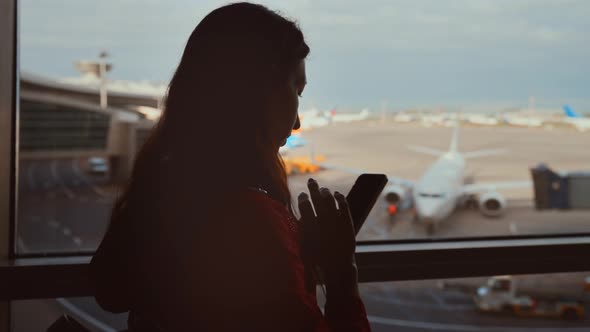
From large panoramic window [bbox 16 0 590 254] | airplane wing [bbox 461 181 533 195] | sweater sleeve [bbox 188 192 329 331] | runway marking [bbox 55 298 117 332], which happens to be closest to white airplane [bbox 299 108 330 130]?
large panoramic window [bbox 16 0 590 254]

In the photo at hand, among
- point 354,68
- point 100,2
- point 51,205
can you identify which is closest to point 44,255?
point 51,205

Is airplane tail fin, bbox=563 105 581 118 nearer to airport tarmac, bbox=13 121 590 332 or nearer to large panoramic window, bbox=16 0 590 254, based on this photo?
large panoramic window, bbox=16 0 590 254

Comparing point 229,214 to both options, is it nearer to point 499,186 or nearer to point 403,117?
point 403,117

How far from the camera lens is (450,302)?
204 centimetres

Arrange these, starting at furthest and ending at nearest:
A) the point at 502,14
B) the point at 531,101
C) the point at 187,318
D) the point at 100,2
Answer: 1. the point at 531,101
2. the point at 502,14
3. the point at 100,2
4. the point at 187,318

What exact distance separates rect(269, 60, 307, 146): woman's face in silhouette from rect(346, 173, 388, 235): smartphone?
3.9 inches

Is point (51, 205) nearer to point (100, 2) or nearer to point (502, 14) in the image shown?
point (100, 2)

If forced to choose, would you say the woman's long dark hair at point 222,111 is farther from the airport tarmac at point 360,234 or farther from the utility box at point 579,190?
the utility box at point 579,190

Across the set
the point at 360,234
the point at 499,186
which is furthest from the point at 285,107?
the point at 499,186

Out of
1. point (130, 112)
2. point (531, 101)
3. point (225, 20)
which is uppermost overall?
point (225, 20)

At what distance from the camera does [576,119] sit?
289 cm

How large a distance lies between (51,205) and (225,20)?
1.78 meters

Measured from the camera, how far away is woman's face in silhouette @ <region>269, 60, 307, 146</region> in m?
0.56

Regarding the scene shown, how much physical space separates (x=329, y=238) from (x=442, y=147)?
4599mm
